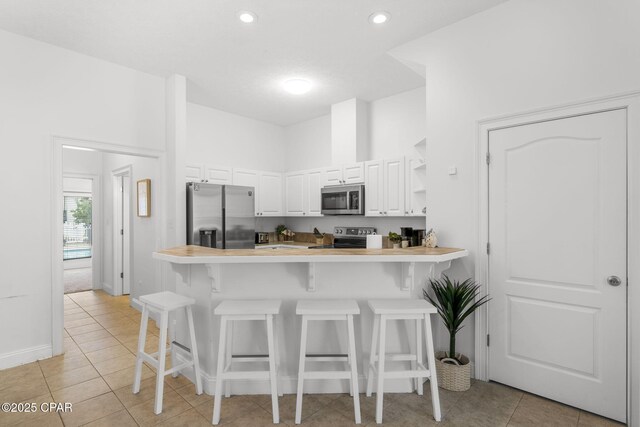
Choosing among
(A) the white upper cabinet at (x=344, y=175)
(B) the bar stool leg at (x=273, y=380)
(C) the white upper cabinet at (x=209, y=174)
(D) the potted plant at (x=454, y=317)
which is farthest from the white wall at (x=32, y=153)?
(D) the potted plant at (x=454, y=317)

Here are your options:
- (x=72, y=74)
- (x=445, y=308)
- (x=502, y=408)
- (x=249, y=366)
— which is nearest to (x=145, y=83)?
(x=72, y=74)

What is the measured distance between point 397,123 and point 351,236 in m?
1.68

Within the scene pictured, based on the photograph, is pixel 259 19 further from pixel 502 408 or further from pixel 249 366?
pixel 502 408

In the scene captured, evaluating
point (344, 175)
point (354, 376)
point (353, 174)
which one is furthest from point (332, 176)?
point (354, 376)

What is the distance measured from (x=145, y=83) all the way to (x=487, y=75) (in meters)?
3.57

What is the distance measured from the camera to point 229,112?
5.31 m

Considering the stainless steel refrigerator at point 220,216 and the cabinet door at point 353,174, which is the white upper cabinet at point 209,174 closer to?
the stainless steel refrigerator at point 220,216

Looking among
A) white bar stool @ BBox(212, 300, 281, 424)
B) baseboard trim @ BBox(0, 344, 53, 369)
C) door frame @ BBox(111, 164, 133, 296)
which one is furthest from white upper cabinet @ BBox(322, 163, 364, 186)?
baseboard trim @ BBox(0, 344, 53, 369)

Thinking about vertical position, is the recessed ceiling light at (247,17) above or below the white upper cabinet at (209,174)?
above

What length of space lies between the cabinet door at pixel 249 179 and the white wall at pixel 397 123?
1800 millimetres

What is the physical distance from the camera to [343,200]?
183 inches

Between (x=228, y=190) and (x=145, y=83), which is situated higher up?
(x=145, y=83)

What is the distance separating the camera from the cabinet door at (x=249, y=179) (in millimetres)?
5034

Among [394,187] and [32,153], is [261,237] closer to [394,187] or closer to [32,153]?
[394,187]
